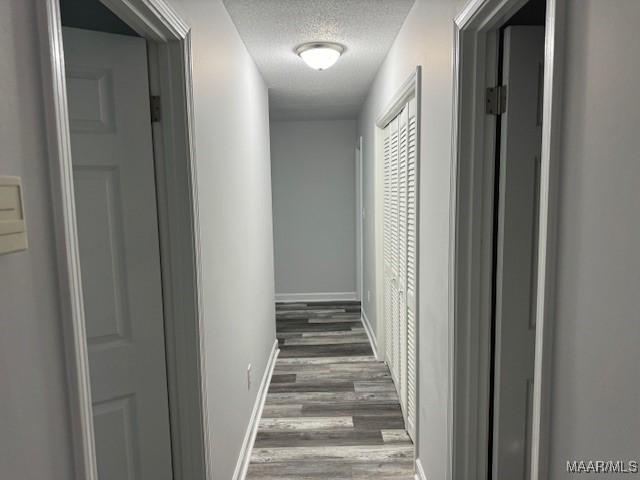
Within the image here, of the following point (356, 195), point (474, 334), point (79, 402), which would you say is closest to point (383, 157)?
point (356, 195)

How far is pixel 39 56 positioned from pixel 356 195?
196 inches

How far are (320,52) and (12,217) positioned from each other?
92.4 inches

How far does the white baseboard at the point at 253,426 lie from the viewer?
2232 mm

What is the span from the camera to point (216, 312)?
1807 mm

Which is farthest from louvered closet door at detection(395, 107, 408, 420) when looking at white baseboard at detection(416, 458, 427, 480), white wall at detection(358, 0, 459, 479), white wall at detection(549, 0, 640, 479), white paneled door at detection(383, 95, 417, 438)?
white wall at detection(549, 0, 640, 479)

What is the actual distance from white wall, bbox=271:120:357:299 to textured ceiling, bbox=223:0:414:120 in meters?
1.55

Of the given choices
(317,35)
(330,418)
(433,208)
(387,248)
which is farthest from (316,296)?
(433,208)

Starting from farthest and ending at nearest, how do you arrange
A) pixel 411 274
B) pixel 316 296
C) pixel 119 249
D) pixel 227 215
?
pixel 316 296, pixel 411 274, pixel 227 215, pixel 119 249

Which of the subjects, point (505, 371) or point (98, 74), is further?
→ point (505, 371)

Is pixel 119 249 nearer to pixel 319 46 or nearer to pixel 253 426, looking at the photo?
pixel 253 426

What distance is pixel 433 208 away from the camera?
180 cm

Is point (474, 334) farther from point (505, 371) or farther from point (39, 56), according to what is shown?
point (39, 56)

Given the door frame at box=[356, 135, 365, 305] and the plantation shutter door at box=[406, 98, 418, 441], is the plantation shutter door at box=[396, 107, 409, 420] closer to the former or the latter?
the plantation shutter door at box=[406, 98, 418, 441]

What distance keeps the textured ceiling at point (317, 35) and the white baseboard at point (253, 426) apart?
90.9 inches
